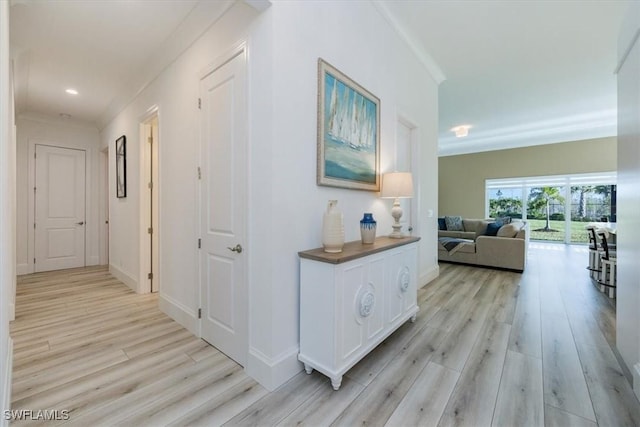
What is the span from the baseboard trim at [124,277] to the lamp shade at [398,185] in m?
3.48

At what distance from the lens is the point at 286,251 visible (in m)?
1.74

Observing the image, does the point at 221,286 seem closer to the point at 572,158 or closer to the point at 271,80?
the point at 271,80

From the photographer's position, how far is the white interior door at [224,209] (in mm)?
1905

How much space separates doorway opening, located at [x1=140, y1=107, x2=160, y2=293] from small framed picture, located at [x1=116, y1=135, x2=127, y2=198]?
2.25ft

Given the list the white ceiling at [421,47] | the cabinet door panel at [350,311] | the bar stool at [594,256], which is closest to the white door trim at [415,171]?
the white ceiling at [421,47]

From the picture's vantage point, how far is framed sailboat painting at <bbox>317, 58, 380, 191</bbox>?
6.46ft

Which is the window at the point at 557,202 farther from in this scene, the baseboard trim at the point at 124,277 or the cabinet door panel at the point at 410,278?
the baseboard trim at the point at 124,277

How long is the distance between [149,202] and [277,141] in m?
2.63

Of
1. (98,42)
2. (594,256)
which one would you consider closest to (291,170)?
(98,42)

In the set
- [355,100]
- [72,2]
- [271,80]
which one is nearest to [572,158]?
[355,100]

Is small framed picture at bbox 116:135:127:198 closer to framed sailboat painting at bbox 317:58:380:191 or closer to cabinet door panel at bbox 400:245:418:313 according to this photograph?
framed sailboat painting at bbox 317:58:380:191

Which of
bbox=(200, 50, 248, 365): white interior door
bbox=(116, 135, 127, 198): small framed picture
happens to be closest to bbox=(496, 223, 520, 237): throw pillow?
bbox=(200, 50, 248, 365): white interior door

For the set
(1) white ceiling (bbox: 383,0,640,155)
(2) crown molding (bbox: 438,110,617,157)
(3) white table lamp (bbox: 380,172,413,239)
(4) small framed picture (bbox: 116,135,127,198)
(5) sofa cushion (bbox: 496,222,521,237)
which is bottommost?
(5) sofa cushion (bbox: 496,222,521,237)

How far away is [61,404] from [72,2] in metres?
3.02
